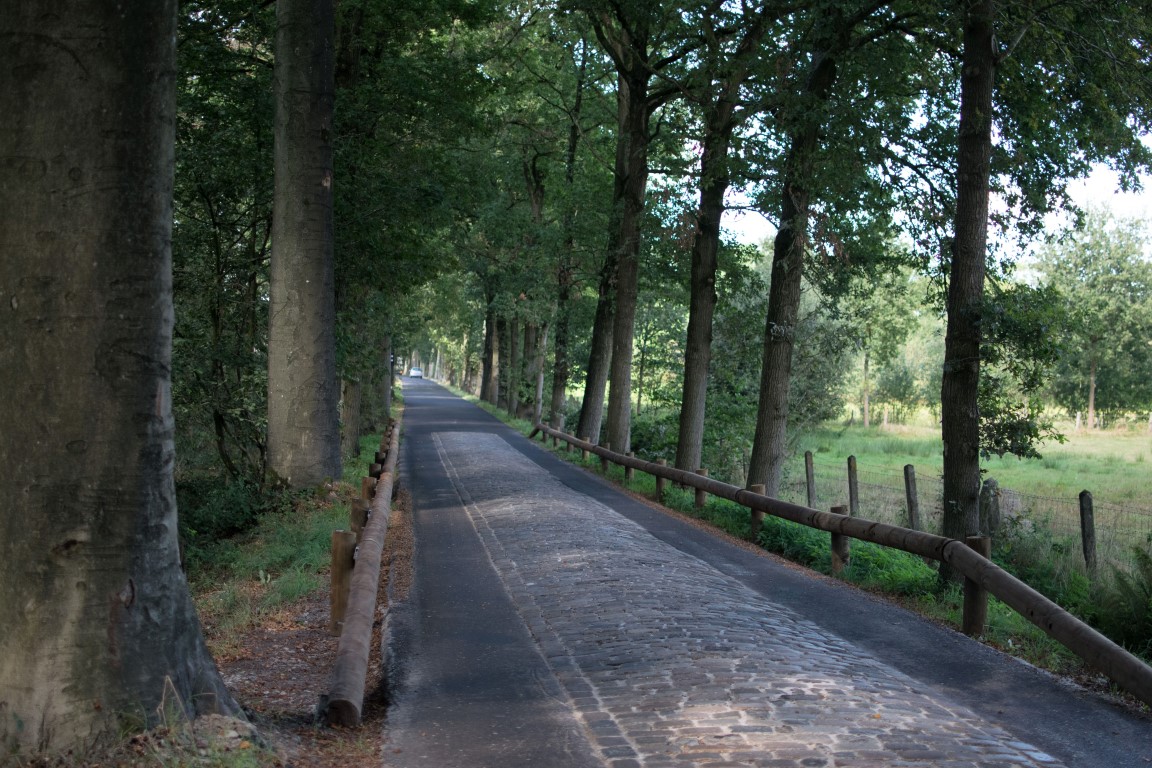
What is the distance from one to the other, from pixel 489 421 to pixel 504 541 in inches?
1290

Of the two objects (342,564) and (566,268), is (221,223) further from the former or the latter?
(566,268)

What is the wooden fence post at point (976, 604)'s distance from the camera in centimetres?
902

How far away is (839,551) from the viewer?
40.7 ft

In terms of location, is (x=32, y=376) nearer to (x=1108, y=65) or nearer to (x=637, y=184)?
(x=1108, y=65)

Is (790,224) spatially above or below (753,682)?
above

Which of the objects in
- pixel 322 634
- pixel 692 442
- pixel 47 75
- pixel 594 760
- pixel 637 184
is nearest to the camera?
pixel 47 75

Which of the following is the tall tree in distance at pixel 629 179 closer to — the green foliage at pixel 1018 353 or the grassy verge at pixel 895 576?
the grassy verge at pixel 895 576

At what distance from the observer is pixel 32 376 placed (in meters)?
4.52

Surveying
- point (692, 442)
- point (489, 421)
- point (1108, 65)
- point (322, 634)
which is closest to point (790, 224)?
point (1108, 65)

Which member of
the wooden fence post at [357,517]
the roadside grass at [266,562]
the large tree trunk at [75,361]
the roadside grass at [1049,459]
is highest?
the large tree trunk at [75,361]

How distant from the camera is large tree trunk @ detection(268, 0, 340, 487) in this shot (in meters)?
14.1

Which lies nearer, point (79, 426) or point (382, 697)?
point (79, 426)

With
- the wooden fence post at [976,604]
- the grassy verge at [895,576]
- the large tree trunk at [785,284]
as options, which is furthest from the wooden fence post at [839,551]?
the large tree trunk at [785,284]

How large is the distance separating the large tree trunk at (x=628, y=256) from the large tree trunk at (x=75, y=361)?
67.9ft
